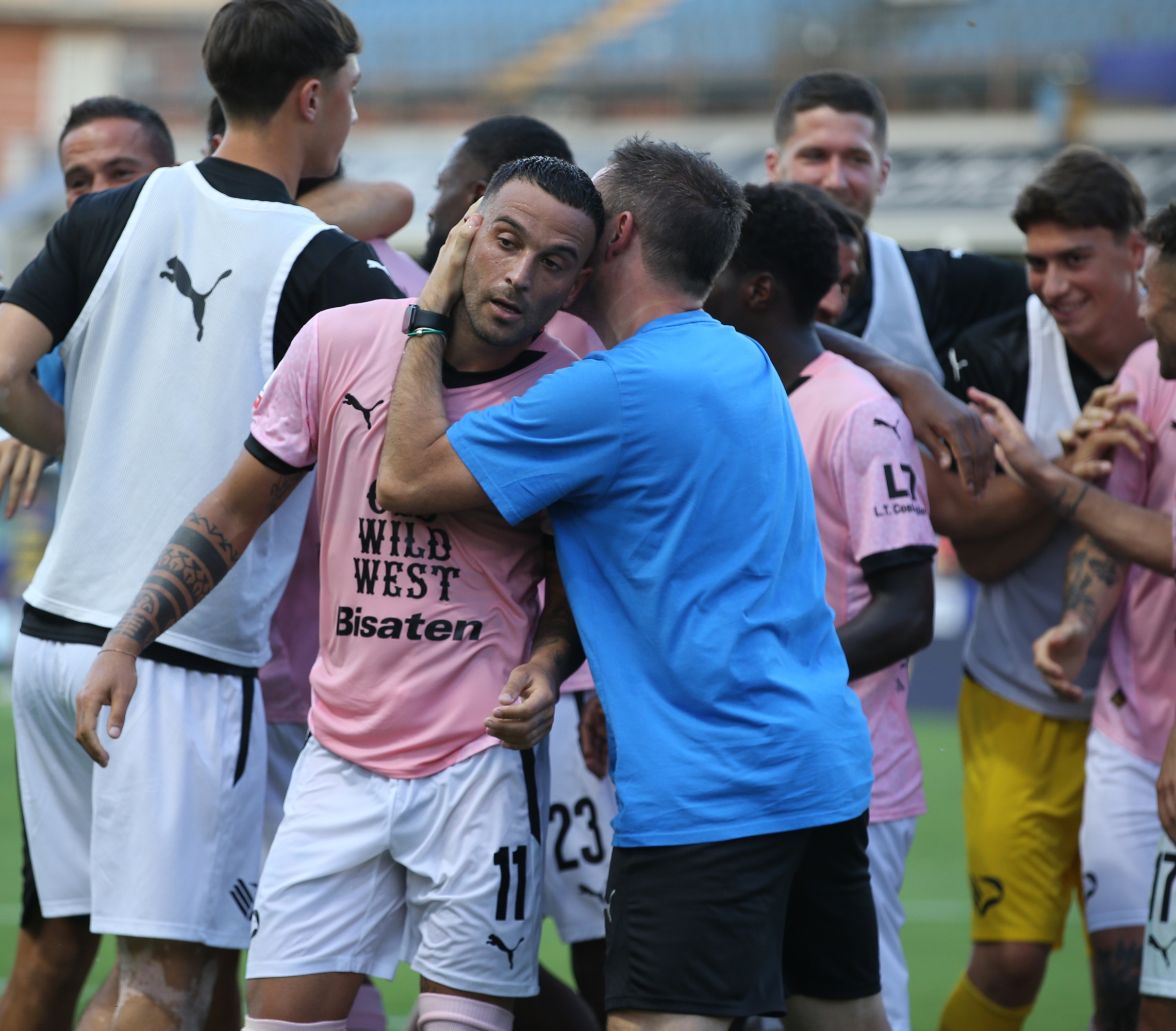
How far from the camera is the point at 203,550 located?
9.91ft

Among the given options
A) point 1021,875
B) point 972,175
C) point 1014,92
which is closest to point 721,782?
point 1021,875

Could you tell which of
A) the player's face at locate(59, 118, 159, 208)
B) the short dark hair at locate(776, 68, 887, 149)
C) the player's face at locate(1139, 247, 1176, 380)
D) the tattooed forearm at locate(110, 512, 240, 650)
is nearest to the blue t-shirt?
the tattooed forearm at locate(110, 512, 240, 650)

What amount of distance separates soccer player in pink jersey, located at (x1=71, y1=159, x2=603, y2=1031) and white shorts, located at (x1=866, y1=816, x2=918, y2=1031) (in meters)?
1.05

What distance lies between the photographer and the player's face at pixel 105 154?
445 cm

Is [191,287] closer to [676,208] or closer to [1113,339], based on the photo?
[676,208]

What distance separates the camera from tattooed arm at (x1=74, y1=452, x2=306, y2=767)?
2982mm

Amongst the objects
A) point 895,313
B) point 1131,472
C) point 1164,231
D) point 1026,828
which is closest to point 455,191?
point 895,313

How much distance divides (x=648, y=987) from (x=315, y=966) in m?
0.64

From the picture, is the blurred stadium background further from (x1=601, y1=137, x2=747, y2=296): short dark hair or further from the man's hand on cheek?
the man's hand on cheek

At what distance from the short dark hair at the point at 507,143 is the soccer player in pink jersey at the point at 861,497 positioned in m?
0.77

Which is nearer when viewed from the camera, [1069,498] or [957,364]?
[1069,498]

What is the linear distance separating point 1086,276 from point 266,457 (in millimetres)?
2628

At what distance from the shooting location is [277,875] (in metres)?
2.85

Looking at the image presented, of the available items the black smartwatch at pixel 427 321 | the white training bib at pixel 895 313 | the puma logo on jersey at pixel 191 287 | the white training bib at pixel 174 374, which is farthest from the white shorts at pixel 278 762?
the white training bib at pixel 895 313
